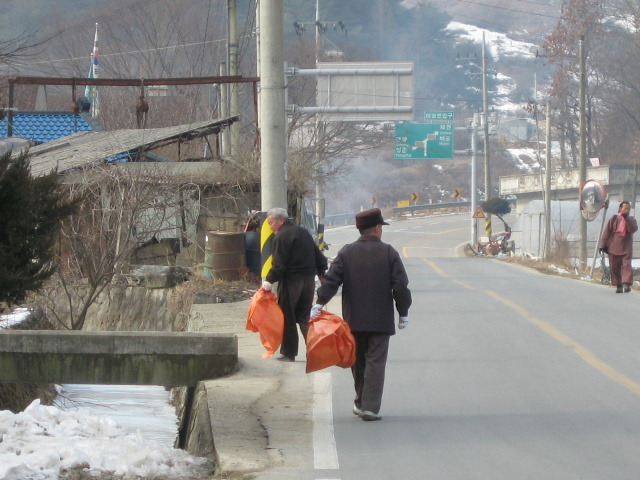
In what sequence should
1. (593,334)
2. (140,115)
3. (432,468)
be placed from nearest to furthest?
(432,468) → (593,334) → (140,115)

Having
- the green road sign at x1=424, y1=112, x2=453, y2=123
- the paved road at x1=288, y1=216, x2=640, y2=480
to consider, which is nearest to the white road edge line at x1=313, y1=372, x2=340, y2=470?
the paved road at x1=288, y1=216, x2=640, y2=480

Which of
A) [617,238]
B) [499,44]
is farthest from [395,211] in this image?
[499,44]

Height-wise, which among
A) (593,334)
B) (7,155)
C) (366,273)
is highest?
(7,155)

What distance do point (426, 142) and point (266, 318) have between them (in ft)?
128

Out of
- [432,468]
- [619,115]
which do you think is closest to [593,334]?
[432,468]

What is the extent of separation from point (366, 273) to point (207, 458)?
6.42 feet

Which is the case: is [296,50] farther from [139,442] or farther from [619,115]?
[139,442]

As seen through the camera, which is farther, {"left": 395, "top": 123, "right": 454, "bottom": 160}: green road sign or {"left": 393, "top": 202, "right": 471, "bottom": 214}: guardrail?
{"left": 393, "top": 202, "right": 471, "bottom": 214}: guardrail

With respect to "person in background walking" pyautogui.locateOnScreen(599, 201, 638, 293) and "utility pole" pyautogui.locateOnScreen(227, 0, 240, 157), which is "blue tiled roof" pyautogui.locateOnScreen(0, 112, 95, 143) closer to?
"utility pole" pyautogui.locateOnScreen(227, 0, 240, 157)

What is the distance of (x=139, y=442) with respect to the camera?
685cm

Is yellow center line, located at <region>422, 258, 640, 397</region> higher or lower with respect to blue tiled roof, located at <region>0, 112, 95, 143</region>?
lower

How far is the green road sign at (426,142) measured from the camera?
4681cm

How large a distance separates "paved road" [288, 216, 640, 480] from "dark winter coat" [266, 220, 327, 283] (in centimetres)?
115

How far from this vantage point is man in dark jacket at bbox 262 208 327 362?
9969mm
